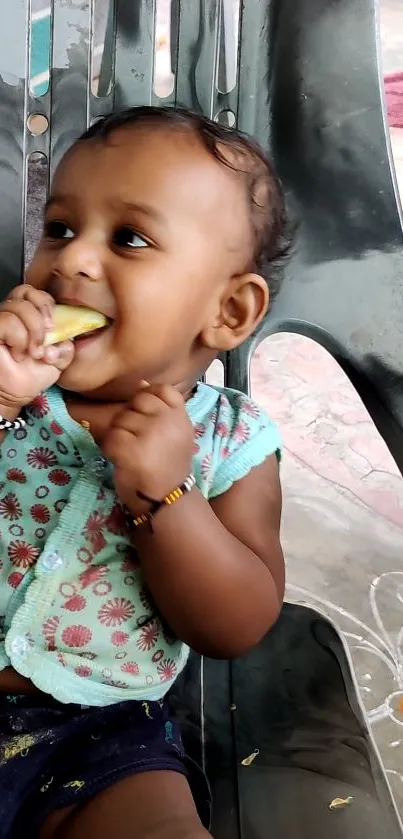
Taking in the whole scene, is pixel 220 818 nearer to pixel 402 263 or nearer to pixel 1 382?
pixel 1 382

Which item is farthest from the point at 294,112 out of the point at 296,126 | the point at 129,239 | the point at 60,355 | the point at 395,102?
the point at 395,102

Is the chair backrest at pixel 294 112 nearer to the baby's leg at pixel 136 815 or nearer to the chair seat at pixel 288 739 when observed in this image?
the chair seat at pixel 288 739

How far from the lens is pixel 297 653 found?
2.88 ft

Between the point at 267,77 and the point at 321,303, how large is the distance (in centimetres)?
25

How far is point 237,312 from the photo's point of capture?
2.63 ft

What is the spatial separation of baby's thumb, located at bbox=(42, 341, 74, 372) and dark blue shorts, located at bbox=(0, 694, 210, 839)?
27 cm

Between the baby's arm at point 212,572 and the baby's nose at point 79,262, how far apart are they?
0.19 metres

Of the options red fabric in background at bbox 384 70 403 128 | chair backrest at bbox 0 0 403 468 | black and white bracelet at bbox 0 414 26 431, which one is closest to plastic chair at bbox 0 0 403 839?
chair backrest at bbox 0 0 403 468

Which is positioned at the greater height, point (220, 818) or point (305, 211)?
point (305, 211)

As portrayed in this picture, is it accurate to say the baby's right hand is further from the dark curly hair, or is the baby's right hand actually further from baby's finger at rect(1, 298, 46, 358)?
the dark curly hair

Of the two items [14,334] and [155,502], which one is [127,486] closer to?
[155,502]

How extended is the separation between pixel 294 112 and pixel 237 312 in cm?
29

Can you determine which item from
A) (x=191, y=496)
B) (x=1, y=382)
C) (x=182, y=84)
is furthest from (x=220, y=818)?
(x=182, y=84)

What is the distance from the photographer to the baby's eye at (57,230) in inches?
29.9
